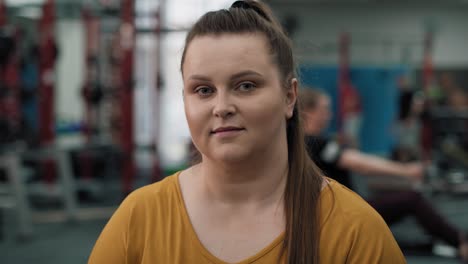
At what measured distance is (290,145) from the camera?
1051 millimetres

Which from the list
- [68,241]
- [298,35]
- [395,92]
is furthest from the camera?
[298,35]

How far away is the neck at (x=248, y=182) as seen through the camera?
37.4 inches

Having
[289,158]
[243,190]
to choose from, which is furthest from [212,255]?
[289,158]

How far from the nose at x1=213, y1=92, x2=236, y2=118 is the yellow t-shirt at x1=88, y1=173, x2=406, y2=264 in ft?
0.70

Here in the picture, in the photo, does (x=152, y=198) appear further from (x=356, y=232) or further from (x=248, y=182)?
(x=356, y=232)

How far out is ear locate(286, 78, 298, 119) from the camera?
0.98m

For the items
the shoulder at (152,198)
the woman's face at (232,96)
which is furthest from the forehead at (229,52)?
the shoulder at (152,198)

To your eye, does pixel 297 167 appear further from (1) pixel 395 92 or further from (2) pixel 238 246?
(1) pixel 395 92

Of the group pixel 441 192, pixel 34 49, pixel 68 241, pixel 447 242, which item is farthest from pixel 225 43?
pixel 441 192

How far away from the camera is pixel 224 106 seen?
0.87 meters

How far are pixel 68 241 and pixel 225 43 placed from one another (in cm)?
353

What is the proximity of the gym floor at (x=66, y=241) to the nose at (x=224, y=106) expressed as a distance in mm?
2849

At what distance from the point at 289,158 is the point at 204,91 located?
0.76 feet

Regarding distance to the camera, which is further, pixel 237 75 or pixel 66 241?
pixel 66 241
